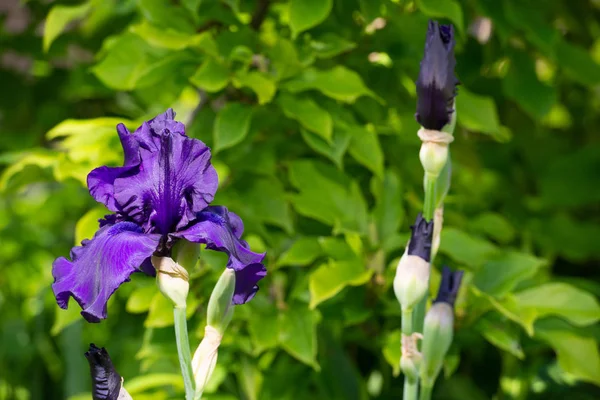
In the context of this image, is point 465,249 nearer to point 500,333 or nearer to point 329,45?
point 500,333

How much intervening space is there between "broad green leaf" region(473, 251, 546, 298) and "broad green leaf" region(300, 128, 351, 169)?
0.29 meters

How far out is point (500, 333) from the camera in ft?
4.03

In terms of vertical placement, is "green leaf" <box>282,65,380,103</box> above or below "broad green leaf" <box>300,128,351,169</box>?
above

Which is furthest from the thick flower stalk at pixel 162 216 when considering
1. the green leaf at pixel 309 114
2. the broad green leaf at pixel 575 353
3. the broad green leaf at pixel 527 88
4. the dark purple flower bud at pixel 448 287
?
the broad green leaf at pixel 527 88

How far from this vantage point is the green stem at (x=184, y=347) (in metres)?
0.76

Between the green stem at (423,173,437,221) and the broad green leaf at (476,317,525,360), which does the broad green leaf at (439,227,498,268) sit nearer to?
the broad green leaf at (476,317,525,360)

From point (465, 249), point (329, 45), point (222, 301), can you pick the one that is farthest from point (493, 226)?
point (222, 301)

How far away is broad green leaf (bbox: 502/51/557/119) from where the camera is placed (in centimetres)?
149

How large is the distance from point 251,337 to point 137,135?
539 millimetres

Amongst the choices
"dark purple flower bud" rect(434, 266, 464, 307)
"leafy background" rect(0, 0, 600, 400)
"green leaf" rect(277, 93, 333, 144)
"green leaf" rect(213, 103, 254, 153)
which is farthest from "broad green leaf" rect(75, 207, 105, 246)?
"dark purple flower bud" rect(434, 266, 464, 307)

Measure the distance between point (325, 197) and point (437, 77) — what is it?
47 centimetres

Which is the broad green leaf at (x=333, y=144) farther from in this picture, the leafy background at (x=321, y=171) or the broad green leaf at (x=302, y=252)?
the broad green leaf at (x=302, y=252)

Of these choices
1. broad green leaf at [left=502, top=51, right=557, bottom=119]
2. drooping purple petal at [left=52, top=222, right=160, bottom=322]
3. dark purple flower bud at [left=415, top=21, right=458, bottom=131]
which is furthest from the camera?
broad green leaf at [left=502, top=51, right=557, bottom=119]

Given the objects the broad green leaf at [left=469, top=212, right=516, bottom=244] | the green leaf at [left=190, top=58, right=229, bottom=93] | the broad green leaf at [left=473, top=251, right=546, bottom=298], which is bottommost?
the broad green leaf at [left=469, top=212, right=516, bottom=244]
